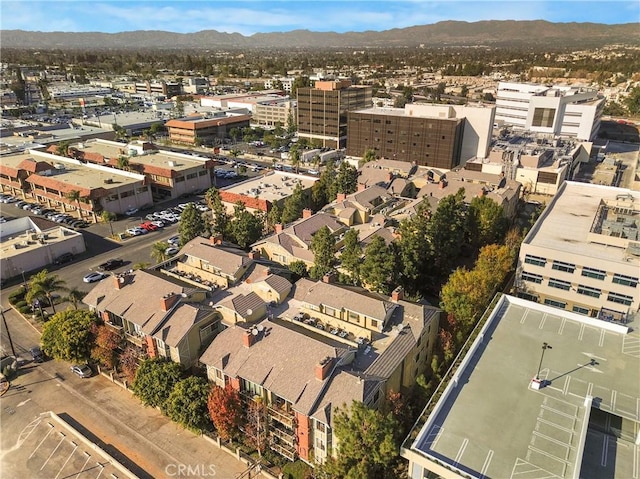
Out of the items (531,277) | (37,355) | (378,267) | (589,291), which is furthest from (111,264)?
(589,291)

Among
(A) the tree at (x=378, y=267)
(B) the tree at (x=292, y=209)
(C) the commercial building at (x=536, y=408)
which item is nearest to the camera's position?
(C) the commercial building at (x=536, y=408)

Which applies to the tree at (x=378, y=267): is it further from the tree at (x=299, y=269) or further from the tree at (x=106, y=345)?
the tree at (x=106, y=345)

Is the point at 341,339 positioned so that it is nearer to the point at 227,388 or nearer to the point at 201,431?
the point at 227,388

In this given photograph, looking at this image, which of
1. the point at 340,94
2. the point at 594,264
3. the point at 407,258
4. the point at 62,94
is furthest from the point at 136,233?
the point at 62,94

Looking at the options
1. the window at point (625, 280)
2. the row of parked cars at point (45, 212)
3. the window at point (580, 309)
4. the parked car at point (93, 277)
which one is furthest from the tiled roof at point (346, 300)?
the row of parked cars at point (45, 212)

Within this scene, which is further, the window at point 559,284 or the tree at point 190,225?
the tree at point 190,225

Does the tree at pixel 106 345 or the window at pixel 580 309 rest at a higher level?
the tree at pixel 106 345

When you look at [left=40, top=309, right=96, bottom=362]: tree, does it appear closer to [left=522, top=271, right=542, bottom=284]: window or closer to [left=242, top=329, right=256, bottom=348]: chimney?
[left=242, top=329, right=256, bottom=348]: chimney
